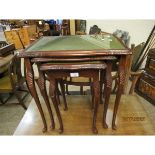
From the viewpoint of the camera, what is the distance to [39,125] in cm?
129

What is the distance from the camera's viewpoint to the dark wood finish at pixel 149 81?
2018 millimetres

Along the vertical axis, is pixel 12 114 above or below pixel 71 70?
below

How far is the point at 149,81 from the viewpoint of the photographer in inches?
82.7

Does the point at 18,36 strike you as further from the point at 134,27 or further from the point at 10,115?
the point at 134,27

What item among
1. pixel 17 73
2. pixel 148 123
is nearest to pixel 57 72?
pixel 148 123

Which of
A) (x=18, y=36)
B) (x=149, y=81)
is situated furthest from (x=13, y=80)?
(x=18, y=36)

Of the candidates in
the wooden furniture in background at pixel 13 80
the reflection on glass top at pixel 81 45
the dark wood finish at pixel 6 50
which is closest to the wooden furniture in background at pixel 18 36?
the dark wood finish at pixel 6 50

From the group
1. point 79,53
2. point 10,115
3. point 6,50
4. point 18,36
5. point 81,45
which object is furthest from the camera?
point 18,36

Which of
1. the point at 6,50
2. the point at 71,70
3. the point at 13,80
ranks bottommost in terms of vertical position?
the point at 13,80

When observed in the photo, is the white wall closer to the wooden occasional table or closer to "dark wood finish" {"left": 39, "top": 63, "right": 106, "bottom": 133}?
the wooden occasional table

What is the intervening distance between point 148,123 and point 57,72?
0.82 metres

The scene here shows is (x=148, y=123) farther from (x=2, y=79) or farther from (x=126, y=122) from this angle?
(x=2, y=79)

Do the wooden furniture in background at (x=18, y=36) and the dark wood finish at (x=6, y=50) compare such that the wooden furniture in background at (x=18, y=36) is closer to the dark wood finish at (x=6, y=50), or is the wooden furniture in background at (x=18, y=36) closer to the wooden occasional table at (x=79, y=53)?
the dark wood finish at (x=6, y=50)
